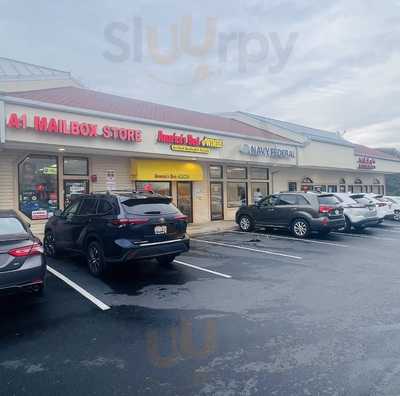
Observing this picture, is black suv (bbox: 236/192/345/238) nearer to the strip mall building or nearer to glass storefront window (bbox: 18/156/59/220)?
the strip mall building

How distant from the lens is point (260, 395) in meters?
2.97

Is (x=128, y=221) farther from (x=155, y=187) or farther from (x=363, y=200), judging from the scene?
(x=363, y=200)

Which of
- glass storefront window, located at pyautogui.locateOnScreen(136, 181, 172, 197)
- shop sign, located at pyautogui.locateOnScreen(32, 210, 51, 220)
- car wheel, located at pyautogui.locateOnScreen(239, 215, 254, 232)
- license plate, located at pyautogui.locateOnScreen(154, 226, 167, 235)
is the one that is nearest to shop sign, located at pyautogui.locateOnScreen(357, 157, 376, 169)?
car wheel, located at pyautogui.locateOnScreen(239, 215, 254, 232)

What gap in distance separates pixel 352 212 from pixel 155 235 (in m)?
9.88

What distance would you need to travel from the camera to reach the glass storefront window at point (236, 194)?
18.9 meters

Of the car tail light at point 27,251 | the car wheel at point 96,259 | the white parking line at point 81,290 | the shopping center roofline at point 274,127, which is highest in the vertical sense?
the shopping center roofline at point 274,127

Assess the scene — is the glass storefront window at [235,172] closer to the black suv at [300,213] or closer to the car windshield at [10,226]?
the black suv at [300,213]

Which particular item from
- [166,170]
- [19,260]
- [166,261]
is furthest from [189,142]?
[19,260]

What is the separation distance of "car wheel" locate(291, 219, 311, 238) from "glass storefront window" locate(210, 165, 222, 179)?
641 cm

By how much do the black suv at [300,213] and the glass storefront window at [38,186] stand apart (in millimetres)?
7886

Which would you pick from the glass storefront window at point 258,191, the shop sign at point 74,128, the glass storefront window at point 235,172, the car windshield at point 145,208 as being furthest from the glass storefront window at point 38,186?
the glass storefront window at point 258,191

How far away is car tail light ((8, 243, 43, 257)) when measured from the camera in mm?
4992

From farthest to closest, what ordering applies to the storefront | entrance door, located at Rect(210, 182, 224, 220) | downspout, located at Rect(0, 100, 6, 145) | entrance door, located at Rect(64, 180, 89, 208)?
1. entrance door, located at Rect(210, 182, 224, 220)
2. entrance door, located at Rect(64, 180, 89, 208)
3. the storefront
4. downspout, located at Rect(0, 100, 6, 145)

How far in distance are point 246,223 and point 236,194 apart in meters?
5.09
